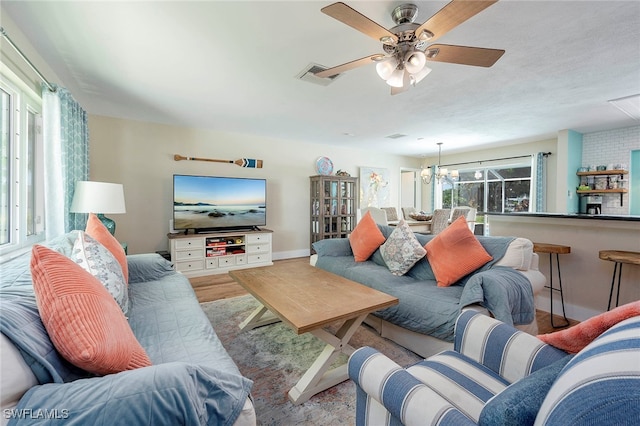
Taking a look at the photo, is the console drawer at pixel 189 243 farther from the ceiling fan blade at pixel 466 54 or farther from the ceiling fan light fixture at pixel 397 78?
the ceiling fan blade at pixel 466 54

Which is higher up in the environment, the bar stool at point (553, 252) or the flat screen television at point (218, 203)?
the flat screen television at point (218, 203)

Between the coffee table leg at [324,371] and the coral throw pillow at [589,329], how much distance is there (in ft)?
3.03

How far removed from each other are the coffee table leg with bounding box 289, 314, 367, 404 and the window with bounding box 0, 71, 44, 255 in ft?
7.13

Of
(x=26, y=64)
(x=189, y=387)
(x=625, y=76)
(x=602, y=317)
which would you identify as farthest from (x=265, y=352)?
(x=625, y=76)

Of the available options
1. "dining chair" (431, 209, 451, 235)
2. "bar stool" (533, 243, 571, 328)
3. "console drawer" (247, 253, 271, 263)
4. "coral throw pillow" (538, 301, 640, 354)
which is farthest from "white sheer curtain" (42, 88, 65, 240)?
"dining chair" (431, 209, 451, 235)

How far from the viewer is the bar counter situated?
2.32 meters

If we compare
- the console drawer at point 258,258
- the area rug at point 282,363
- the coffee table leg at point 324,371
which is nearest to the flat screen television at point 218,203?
the console drawer at point 258,258

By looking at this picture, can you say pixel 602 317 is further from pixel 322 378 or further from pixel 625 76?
pixel 625 76

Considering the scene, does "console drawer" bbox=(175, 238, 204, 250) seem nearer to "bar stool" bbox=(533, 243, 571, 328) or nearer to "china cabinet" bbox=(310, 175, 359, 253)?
"china cabinet" bbox=(310, 175, 359, 253)

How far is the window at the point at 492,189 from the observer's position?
5848 millimetres

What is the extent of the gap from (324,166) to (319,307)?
14.4ft

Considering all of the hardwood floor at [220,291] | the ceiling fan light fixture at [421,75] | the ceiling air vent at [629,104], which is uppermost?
the ceiling air vent at [629,104]

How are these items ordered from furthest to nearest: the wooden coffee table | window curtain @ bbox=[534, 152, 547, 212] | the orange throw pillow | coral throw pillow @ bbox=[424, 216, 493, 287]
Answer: window curtain @ bbox=[534, 152, 547, 212]
coral throw pillow @ bbox=[424, 216, 493, 287]
the orange throw pillow
the wooden coffee table

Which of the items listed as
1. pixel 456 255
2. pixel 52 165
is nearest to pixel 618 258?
pixel 456 255
